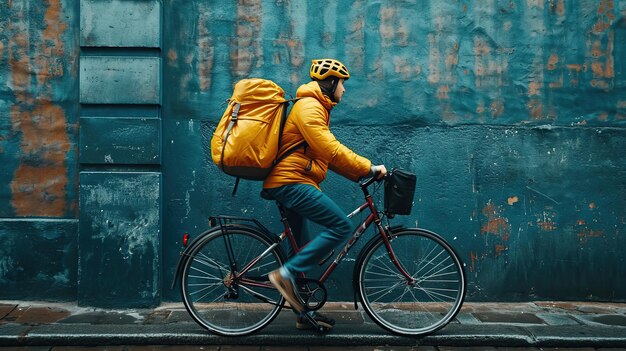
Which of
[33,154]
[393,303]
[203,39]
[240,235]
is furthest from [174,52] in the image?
[393,303]

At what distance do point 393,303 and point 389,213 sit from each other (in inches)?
29.5

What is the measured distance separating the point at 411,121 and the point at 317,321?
2080 mm

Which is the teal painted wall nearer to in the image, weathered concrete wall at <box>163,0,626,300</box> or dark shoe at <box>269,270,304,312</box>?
weathered concrete wall at <box>163,0,626,300</box>

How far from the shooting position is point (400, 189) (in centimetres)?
490

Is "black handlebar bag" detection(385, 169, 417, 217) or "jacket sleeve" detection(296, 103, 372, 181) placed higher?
"jacket sleeve" detection(296, 103, 372, 181)

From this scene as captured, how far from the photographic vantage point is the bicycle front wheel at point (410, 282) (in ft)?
16.7

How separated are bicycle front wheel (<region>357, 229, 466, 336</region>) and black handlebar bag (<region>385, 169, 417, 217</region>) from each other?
0.26 meters

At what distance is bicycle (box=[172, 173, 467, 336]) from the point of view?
4.97 m

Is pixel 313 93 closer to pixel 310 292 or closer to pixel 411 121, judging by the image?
pixel 310 292

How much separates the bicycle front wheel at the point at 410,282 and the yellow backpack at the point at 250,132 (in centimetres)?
106

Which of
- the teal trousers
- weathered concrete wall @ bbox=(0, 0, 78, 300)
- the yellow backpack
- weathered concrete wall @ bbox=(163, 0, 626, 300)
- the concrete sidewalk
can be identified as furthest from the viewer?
weathered concrete wall @ bbox=(163, 0, 626, 300)

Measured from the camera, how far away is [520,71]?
20.5 ft

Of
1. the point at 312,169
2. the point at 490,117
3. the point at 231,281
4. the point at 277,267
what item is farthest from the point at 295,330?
the point at 490,117

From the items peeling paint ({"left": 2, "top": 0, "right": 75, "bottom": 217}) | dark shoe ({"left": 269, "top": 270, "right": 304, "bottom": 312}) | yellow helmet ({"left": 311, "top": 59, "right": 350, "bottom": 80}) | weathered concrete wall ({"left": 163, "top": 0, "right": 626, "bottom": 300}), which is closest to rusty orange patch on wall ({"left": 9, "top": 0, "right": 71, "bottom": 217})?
peeling paint ({"left": 2, "top": 0, "right": 75, "bottom": 217})
